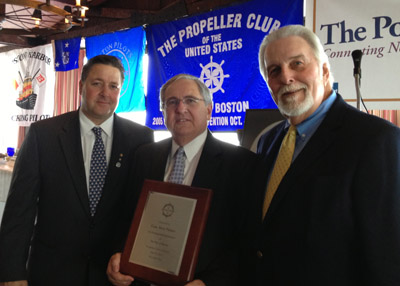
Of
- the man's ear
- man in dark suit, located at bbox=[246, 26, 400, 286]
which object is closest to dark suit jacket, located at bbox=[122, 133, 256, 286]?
man in dark suit, located at bbox=[246, 26, 400, 286]

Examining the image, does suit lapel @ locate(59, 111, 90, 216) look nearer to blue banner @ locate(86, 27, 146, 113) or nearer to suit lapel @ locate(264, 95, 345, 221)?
suit lapel @ locate(264, 95, 345, 221)

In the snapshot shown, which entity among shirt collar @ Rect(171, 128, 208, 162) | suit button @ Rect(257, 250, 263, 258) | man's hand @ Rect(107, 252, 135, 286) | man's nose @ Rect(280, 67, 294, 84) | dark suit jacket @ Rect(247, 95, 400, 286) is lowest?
man's hand @ Rect(107, 252, 135, 286)

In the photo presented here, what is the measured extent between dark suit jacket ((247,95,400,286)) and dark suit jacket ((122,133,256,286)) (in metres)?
0.19

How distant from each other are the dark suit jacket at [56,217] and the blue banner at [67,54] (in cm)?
476

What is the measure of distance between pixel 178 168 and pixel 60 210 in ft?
2.19

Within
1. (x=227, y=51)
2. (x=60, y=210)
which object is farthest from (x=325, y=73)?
(x=227, y=51)

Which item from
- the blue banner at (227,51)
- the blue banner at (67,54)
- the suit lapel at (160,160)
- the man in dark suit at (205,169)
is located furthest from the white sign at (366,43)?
the blue banner at (67,54)

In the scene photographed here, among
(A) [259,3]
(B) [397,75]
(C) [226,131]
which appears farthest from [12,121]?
(B) [397,75]

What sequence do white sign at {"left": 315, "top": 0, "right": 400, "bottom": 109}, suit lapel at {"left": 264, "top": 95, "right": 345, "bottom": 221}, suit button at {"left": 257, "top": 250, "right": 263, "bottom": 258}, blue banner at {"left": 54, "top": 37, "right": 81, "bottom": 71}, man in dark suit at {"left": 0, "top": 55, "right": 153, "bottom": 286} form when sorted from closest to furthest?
suit lapel at {"left": 264, "top": 95, "right": 345, "bottom": 221} < suit button at {"left": 257, "top": 250, "right": 263, "bottom": 258} < man in dark suit at {"left": 0, "top": 55, "right": 153, "bottom": 286} < white sign at {"left": 315, "top": 0, "right": 400, "bottom": 109} < blue banner at {"left": 54, "top": 37, "right": 81, "bottom": 71}

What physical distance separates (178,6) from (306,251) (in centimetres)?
405

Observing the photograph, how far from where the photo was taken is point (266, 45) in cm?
145

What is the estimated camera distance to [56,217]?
1.72 m

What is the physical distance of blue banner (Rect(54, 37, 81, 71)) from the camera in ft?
20.1

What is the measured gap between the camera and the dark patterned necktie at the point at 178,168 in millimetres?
1532
